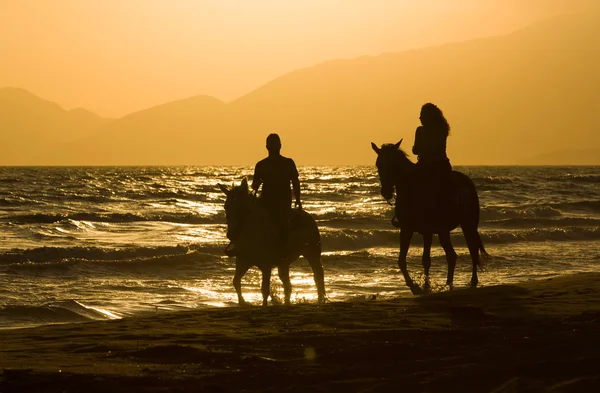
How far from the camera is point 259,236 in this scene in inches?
432

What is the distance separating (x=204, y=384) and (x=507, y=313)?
405 centimetres

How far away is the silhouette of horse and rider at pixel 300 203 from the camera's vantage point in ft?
35.9

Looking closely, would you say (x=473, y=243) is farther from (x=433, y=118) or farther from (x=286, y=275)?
(x=286, y=275)

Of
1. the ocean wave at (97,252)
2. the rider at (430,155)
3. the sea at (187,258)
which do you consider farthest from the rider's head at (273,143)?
the ocean wave at (97,252)

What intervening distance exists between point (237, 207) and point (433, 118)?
310 centimetres

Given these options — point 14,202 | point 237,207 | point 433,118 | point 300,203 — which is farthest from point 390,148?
point 14,202

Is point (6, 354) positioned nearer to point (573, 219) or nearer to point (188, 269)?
point (188, 269)

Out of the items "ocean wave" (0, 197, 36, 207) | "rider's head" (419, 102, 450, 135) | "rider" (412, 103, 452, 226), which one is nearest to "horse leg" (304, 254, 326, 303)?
"rider" (412, 103, 452, 226)

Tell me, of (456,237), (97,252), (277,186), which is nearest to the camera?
(277,186)

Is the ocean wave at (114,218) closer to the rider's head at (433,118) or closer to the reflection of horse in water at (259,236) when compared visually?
the reflection of horse in water at (259,236)

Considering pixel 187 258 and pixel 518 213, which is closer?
pixel 187 258

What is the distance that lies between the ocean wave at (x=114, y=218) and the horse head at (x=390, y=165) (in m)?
26.3

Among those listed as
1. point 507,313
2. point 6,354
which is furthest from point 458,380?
point 6,354

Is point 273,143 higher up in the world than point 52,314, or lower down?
higher up
